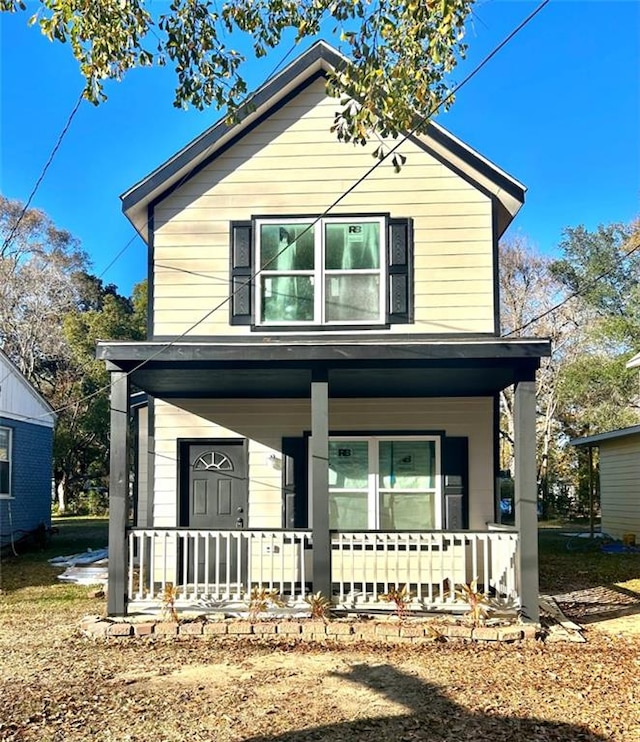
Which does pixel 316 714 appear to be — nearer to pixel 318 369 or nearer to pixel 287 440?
pixel 318 369

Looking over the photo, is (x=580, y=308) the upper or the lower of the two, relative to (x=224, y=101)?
upper

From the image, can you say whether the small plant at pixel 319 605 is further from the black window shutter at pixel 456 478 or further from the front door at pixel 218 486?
the black window shutter at pixel 456 478

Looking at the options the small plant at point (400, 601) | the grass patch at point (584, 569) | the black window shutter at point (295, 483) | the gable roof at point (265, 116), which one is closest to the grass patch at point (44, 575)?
the black window shutter at point (295, 483)

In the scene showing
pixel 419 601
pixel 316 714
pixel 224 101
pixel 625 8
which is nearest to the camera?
pixel 316 714

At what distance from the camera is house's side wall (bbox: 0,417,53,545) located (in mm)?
16141

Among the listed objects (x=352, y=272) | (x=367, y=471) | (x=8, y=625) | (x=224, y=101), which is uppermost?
(x=224, y=101)

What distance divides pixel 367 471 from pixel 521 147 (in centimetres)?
2313

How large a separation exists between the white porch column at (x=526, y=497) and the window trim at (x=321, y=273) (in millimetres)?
2271

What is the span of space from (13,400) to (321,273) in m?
10.0

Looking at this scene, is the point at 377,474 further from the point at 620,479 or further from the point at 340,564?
the point at 620,479

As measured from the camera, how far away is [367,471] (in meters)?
10.4

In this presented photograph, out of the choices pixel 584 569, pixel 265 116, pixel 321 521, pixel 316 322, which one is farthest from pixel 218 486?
pixel 584 569

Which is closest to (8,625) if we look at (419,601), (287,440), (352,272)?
(287,440)

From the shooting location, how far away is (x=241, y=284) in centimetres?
973
